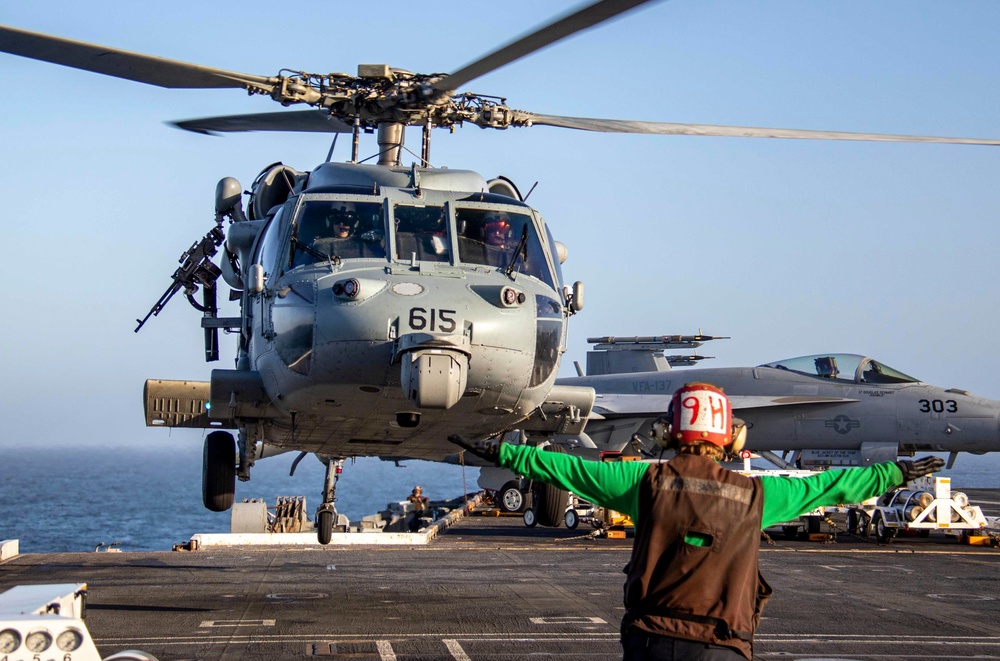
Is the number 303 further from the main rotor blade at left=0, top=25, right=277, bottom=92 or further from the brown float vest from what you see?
the brown float vest

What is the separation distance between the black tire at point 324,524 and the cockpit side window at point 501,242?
4.62 metres

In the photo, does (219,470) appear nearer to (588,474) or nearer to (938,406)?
(588,474)

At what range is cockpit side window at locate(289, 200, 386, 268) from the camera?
456 inches

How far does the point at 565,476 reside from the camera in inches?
187

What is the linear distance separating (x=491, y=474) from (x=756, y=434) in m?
15.9

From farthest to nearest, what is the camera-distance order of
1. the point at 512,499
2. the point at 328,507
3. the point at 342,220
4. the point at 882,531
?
the point at 512,499 → the point at 882,531 → the point at 328,507 → the point at 342,220

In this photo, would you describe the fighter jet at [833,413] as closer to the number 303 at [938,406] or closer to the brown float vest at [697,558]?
the number 303 at [938,406]

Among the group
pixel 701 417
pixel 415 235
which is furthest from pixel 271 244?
pixel 701 417

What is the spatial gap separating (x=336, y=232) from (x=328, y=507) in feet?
14.6

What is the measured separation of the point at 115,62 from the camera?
442 inches

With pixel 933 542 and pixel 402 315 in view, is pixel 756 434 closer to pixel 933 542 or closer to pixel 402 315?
pixel 933 542

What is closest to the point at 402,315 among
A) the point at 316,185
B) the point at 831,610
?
the point at 316,185

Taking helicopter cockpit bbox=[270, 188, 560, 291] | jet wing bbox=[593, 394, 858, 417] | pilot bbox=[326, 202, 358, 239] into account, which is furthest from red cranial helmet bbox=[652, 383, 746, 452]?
jet wing bbox=[593, 394, 858, 417]

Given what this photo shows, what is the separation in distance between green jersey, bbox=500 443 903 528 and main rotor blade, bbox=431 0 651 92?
4022 millimetres
